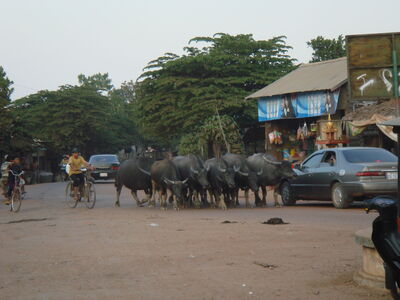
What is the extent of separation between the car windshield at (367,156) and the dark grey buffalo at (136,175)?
6.86m

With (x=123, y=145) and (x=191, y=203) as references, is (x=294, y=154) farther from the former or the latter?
(x=123, y=145)

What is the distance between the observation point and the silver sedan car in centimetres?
1750

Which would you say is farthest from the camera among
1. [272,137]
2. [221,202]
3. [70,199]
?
[272,137]

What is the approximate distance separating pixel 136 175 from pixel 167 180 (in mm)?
2218

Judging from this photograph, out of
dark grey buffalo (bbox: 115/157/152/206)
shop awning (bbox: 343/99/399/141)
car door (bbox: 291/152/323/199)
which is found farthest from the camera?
shop awning (bbox: 343/99/399/141)

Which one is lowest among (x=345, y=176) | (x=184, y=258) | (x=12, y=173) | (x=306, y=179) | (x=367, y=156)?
(x=184, y=258)

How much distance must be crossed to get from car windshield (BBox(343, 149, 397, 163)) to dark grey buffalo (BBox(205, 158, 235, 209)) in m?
3.73

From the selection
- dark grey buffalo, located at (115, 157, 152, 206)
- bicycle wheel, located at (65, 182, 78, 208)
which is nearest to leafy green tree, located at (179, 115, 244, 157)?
dark grey buffalo, located at (115, 157, 152, 206)

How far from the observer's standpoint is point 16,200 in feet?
69.2

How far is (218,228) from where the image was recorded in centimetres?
1432

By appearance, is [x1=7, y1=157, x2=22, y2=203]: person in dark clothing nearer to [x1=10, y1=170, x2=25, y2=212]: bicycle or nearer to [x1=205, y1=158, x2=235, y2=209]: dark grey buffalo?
[x1=10, y1=170, x2=25, y2=212]: bicycle

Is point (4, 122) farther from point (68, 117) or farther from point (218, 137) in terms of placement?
point (68, 117)

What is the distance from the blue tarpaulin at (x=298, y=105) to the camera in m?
34.9

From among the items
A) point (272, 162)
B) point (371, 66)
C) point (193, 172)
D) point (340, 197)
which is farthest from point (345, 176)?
point (371, 66)
